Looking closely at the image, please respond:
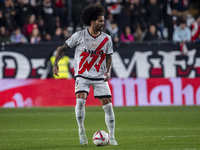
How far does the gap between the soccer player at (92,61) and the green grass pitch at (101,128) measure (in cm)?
69

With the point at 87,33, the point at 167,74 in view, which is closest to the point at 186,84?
the point at 167,74

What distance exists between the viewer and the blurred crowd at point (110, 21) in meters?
22.2

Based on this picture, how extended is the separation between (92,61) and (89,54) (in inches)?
5.2

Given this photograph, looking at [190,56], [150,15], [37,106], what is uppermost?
[150,15]

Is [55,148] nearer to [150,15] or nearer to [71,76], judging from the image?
[71,76]

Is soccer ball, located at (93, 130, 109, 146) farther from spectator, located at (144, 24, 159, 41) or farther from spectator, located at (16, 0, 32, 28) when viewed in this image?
spectator, located at (16, 0, 32, 28)

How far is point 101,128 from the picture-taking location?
1287 centimetres

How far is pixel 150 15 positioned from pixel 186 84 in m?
4.59

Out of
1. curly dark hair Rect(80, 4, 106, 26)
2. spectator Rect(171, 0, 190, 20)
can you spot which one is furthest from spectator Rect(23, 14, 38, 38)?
curly dark hair Rect(80, 4, 106, 26)

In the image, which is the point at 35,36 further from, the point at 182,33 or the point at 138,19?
the point at 182,33

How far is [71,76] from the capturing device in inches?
822

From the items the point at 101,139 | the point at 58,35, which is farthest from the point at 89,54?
the point at 58,35

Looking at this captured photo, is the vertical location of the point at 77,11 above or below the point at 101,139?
above

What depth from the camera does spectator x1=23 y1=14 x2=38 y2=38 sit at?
72.8 ft
